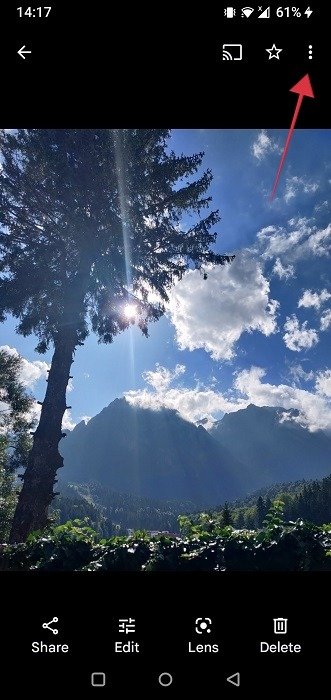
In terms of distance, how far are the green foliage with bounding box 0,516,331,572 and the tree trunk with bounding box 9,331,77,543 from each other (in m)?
6.23

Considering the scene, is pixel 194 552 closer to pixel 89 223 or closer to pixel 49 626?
pixel 49 626

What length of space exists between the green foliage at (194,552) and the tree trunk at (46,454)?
6232mm

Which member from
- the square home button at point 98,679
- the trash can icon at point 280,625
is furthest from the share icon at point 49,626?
the trash can icon at point 280,625

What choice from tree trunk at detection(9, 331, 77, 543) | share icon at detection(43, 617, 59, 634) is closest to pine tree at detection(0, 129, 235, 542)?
tree trunk at detection(9, 331, 77, 543)

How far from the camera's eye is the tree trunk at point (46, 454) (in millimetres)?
10109

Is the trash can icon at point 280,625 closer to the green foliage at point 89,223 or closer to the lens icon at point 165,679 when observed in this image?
the lens icon at point 165,679

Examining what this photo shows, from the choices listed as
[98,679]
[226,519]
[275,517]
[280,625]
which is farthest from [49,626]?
[226,519]

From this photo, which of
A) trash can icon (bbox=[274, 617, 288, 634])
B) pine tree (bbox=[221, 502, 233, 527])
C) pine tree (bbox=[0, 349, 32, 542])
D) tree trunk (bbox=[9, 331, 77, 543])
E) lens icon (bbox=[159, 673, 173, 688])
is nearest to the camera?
lens icon (bbox=[159, 673, 173, 688])

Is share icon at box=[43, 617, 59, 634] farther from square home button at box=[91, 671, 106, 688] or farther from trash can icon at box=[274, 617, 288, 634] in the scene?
trash can icon at box=[274, 617, 288, 634]

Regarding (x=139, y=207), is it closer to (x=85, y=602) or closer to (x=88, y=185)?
(x=88, y=185)

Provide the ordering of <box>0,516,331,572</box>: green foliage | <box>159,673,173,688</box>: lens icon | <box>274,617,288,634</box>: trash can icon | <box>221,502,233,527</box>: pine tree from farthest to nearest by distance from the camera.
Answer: <box>221,502,233,527</box>: pine tree < <box>0,516,331,572</box>: green foliage < <box>274,617,288,634</box>: trash can icon < <box>159,673,173,688</box>: lens icon

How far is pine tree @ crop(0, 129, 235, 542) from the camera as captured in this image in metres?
11.1

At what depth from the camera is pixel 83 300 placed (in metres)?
12.3

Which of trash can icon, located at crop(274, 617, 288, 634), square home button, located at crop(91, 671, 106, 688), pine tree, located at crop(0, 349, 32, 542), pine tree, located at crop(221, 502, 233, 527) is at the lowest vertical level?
square home button, located at crop(91, 671, 106, 688)
